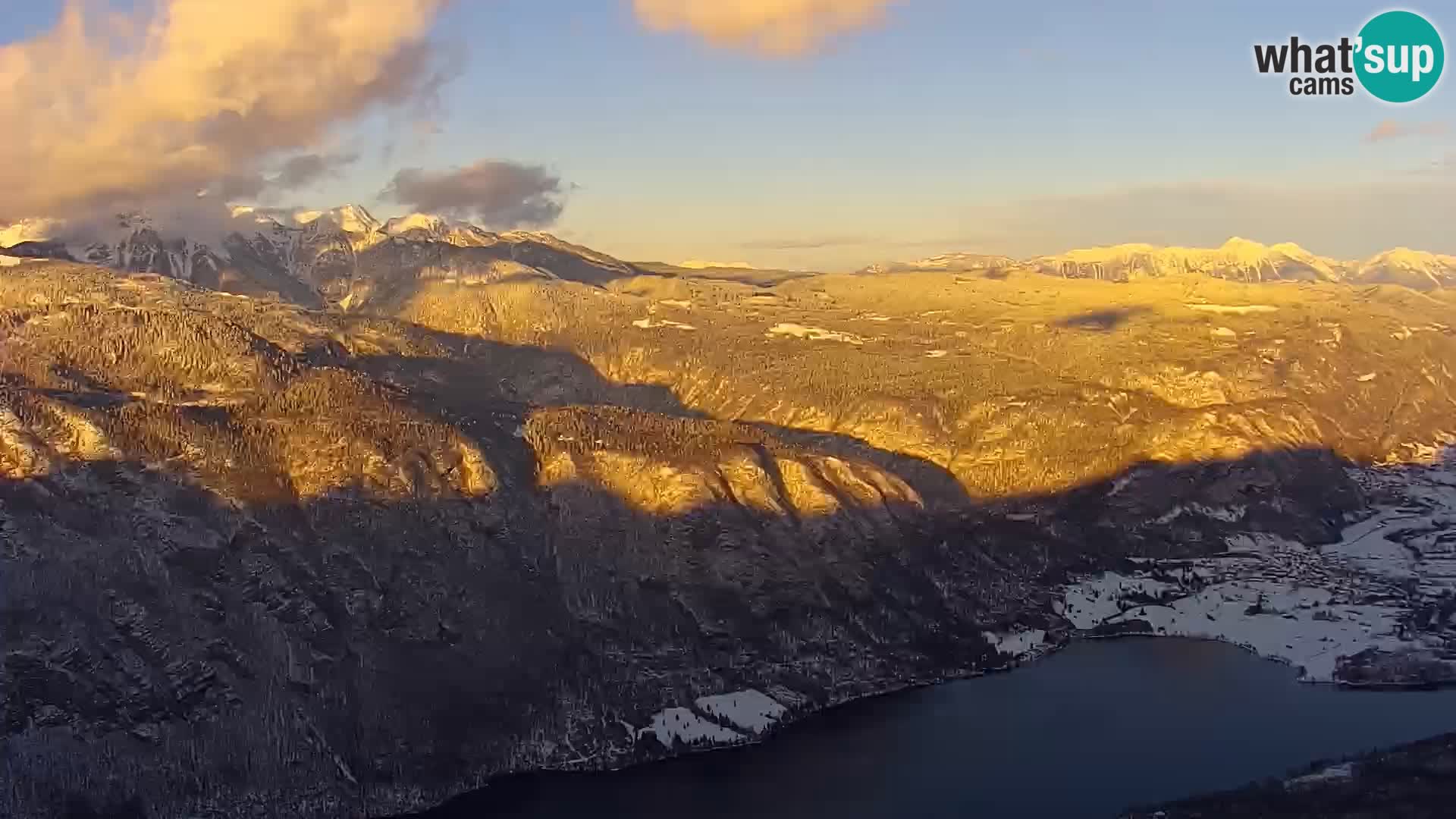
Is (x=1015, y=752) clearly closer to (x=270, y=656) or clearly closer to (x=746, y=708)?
(x=746, y=708)

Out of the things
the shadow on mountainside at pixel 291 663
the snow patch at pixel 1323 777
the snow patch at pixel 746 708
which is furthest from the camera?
the snow patch at pixel 746 708

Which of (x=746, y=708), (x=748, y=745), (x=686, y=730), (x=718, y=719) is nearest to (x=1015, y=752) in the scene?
(x=748, y=745)

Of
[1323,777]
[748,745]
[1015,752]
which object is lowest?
[1015,752]

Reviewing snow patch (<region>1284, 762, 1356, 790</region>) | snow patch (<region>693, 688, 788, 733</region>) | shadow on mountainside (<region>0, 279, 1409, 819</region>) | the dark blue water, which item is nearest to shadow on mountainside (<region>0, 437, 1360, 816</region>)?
shadow on mountainside (<region>0, 279, 1409, 819</region>)

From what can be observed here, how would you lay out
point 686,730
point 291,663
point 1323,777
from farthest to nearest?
1. point 686,730
2. point 291,663
3. point 1323,777

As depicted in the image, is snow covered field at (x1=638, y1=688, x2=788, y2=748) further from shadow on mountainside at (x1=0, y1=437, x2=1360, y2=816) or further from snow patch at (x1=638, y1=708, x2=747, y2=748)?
shadow on mountainside at (x1=0, y1=437, x2=1360, y2=816)

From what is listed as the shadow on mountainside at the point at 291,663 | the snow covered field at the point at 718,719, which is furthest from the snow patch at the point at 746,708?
the shadow on mountainside at the point at 291,663

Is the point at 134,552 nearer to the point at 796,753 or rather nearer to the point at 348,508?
the point at 348,508

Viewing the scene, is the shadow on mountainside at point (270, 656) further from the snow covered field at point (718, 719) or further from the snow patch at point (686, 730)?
the snow covered field at point (718, 719)

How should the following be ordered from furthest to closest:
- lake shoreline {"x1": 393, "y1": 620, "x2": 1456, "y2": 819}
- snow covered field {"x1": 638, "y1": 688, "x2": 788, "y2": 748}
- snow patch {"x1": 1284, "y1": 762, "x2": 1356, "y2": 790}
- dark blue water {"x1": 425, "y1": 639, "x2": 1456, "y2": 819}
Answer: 1. snow covered field {"x1": 638, "y1": 688, "x2": 788, "y2": 748}
2. lake shoreline {"x1": 393, "y1": 620, "x2": 1456, "y2": 819}
3. dark blue water {"x1": 425, "y1": 639, "x2": 1456, "y2": 819}
4. snow patch {"x1": 1284, "y1": 762, "x2": 1356, "y2": 790}
